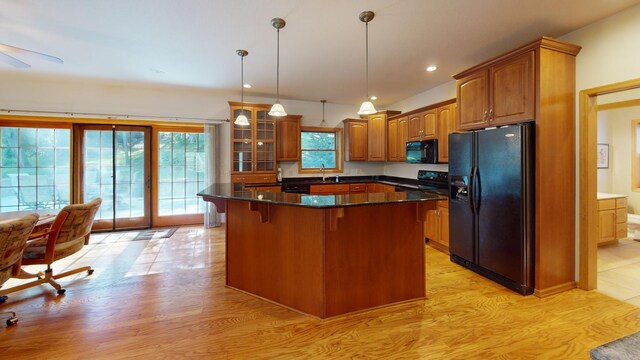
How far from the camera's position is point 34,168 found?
4.46 meters

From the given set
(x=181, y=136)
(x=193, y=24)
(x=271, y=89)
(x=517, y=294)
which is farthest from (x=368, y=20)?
(x=181, y=136)

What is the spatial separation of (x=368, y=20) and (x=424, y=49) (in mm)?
1010

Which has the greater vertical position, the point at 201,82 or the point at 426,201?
the point at 201,82

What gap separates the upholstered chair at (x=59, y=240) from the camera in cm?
253

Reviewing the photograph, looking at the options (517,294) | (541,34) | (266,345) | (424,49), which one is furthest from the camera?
(424,49)

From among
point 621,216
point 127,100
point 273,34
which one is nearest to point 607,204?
point 621,216

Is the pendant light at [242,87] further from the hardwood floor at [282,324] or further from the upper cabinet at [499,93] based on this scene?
the upper cabinet at [499,93]

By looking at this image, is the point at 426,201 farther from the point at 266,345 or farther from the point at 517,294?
the point at 266,345

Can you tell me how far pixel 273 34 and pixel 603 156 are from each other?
19.0 ft

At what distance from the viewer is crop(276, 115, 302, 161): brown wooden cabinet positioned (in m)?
5.21

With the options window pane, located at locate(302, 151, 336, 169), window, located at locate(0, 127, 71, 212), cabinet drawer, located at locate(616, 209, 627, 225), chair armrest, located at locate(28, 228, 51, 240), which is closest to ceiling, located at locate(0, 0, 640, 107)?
window, located at locate(0, 127, 71, 212)

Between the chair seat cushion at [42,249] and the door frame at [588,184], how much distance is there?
17.0ft

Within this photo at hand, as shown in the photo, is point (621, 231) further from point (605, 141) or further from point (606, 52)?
point (606, 52)

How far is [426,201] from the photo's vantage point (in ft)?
7.16
